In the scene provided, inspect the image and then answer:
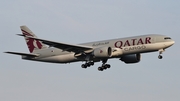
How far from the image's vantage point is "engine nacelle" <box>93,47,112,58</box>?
71375 millimetres

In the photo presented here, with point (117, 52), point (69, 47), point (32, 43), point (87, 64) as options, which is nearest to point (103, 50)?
point (117, 52)

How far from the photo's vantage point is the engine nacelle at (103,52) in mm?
71375

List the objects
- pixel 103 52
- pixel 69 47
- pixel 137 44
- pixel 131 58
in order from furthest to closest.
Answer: pixel 131 58 < pixel 69 47 < pixel 103 52 < pixel 137 44

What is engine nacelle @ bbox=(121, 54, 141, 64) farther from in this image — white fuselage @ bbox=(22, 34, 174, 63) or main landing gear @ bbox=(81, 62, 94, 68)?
main landing gear @ bbox=(81, 62, 94, 68)

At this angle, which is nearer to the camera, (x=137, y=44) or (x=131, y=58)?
(x=137, y=44)

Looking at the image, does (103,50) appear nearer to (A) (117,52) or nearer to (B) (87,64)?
(A) (117,52)

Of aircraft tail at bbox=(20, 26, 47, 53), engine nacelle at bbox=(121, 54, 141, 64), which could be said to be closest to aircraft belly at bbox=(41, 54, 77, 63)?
aircraft tail at bbox=(20, 26, 47, 53)

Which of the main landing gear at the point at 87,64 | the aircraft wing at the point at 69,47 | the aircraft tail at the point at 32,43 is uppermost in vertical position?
the aircraft tail at the point at 32,43

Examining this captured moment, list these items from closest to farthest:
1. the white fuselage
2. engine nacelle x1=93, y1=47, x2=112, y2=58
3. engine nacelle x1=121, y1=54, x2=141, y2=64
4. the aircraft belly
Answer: the white fuselage → engine nacelle x1=93, y1=47, x2=112, y2=58 → the aircraft belly → engine nacelle x1=121, y1=54, x2=141, y2=64

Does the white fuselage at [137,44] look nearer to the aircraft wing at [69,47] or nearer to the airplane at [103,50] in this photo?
the airplane at [103,50]

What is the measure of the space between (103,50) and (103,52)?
0.92ft

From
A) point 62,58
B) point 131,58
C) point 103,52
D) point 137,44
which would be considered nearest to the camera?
point 137,44

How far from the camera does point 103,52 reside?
71500 millimetres

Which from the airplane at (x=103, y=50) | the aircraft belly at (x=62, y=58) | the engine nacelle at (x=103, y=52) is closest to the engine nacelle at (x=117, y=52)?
the airplane at (x=103, y=50)
